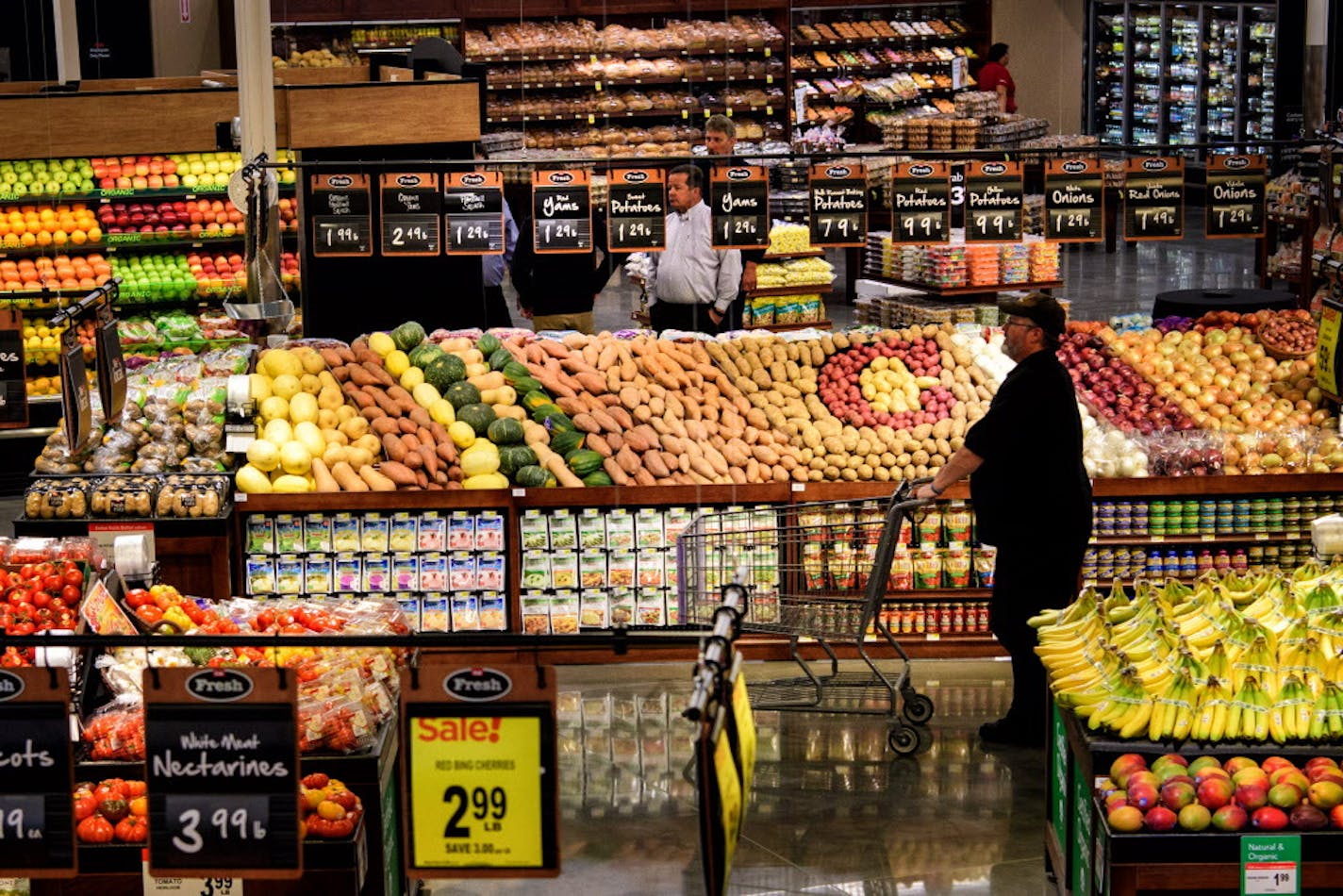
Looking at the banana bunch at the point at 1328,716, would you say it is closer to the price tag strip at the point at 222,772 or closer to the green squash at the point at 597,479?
the price tag strip at the point at 222,772

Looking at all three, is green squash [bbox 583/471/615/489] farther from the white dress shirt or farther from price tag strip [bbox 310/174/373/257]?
the white dress shirt

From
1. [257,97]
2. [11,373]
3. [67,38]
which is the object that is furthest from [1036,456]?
[67,38]

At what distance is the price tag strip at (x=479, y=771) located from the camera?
13.0ft

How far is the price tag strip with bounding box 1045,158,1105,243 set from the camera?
9.05m

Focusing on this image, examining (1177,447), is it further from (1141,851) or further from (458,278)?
(458,278)

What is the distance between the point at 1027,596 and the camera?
688cm

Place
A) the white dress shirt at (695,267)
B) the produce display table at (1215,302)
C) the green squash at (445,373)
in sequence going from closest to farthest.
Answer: the green squash at (445,373) → the white dress shirt at (695,267) → the produce display table at (1215,302)

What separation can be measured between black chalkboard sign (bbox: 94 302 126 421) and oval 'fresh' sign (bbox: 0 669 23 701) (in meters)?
3.63

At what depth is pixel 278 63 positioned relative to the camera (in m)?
17.0

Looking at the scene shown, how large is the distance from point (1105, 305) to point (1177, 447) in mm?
8546

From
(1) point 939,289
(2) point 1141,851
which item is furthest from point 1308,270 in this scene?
(2) point 1141,851

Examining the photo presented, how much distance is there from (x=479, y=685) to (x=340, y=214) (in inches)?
209

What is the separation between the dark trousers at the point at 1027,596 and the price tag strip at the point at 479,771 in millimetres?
3209

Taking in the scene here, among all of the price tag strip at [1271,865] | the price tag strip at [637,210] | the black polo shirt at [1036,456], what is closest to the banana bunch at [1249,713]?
the price tag strip at [1271,865]
